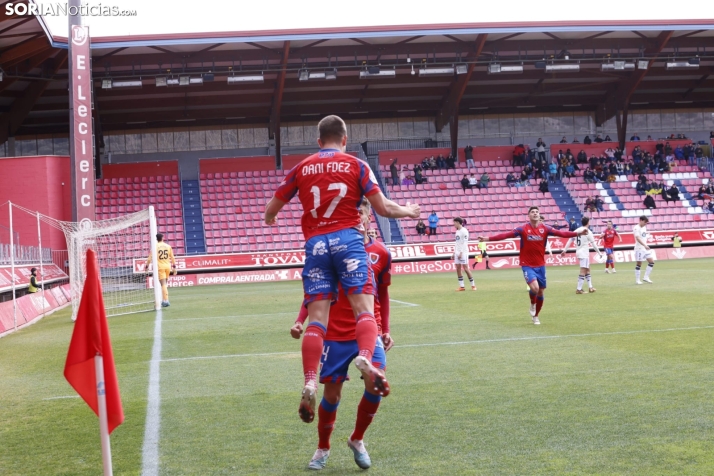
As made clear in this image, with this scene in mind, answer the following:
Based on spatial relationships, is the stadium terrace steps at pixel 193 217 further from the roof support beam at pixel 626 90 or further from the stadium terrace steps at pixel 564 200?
the roof support beam at pixel 626 90

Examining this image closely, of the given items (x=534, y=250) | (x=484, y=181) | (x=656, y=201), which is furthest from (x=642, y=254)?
(x=656, y=201)

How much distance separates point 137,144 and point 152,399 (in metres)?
43.5

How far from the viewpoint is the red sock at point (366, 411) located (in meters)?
5.40

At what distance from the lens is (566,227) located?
1741 inches

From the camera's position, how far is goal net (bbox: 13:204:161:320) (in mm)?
21016

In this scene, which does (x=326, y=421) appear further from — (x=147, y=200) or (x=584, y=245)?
(x=147, y=200)

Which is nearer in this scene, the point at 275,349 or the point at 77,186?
the point at 275,349

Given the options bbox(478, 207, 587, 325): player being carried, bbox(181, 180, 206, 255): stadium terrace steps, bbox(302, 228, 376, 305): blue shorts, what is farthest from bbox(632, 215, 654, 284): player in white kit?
bbox(181, 180, 206, 255): stadium terrace steps

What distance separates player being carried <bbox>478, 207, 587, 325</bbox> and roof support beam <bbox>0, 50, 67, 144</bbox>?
2949 centimetres

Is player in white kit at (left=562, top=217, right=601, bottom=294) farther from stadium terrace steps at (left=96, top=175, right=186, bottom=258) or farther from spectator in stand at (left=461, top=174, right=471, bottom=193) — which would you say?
stadium terrace steps at (left=96, top=175, right=186, bottom=258)

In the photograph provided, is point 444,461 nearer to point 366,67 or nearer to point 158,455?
point 158,455

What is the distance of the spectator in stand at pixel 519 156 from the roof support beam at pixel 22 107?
86.0 ft

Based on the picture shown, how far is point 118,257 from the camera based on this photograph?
31.1 meters

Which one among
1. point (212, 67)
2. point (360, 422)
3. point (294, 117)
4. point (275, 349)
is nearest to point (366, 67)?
point (212, 67)
